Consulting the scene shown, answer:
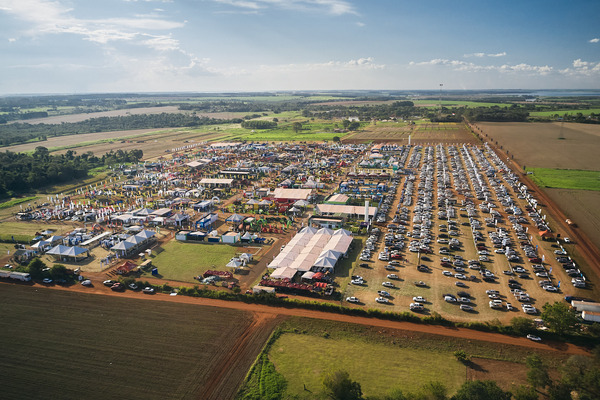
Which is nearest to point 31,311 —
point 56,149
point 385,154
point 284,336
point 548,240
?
point 284,336

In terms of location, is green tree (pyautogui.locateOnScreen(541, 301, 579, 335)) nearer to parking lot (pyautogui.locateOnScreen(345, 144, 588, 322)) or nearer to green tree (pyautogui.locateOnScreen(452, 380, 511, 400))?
parking lot (pyautogui.locateOnScreen(345, 144, 588, 322))

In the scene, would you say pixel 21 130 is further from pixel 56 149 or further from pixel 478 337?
pixel 478 337

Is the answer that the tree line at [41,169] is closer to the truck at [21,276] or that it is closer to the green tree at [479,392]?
the truck at [21,276]

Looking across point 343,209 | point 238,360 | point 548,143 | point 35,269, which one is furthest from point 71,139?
point 548,143

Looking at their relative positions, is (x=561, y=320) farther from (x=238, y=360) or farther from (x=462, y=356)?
(x=238, y=360)

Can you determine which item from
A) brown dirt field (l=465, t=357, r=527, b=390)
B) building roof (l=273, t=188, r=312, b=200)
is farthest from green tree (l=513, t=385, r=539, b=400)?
building roof (l=273, t=188, r=312, b=200)

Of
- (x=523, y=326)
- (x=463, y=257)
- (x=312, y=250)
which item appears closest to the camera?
(x=523, y=326)
